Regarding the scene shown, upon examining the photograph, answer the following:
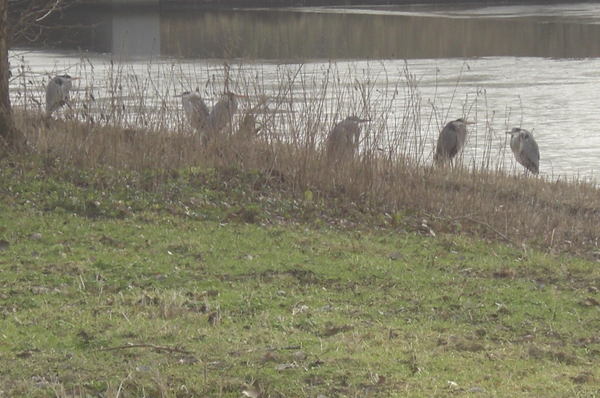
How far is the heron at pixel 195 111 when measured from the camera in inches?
499

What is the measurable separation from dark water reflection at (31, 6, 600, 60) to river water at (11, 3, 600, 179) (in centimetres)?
9

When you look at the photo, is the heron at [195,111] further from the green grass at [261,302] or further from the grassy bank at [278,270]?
the green grass at [261,302]

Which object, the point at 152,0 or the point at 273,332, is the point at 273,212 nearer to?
the point at 273,332

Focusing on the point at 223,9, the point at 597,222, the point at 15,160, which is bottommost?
the point at 597,222

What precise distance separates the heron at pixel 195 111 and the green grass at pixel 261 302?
2775 mm

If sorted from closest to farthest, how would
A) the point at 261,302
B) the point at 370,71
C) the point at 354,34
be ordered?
1. the point at 261,302
2. the point at 370,71
3. the point at 354,34

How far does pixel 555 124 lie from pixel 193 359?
48.2 ft

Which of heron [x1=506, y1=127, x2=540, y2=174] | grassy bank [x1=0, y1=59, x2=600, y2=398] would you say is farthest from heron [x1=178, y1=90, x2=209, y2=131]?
heron [x1=506, y1=127, x2=540, y2=174]

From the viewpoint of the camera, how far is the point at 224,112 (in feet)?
42.0

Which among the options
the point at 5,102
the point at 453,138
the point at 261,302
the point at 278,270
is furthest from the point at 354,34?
the point at 261,302

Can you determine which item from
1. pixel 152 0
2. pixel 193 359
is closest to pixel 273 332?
pixel 193 359

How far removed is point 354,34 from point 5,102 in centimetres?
2843

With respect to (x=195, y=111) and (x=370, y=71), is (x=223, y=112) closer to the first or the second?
(x=195, y=111)

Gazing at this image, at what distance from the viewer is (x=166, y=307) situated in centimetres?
593
